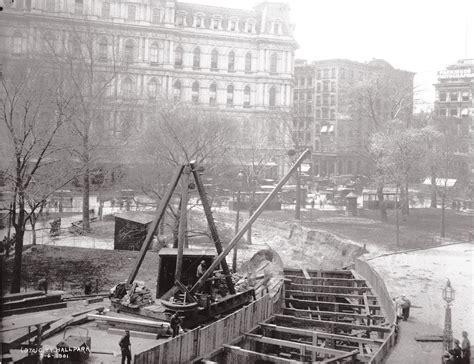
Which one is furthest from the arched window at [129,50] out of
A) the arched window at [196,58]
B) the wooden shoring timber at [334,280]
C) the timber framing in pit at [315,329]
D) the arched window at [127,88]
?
the wooden shoring timber at [334,280]

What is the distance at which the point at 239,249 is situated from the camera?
31.4 m

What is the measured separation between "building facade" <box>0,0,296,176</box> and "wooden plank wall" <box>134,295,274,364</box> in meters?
22.7

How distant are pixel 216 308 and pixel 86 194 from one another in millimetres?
20536

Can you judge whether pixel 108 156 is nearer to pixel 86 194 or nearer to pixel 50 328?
pixel 86 194

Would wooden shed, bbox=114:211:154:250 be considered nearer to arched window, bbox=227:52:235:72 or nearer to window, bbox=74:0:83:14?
window, bbox=74:0:83:14

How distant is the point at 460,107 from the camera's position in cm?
3347

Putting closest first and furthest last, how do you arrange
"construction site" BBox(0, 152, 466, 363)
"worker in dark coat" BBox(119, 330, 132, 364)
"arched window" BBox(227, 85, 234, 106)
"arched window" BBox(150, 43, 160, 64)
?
1. "worker in dark coat" BBox(119, 330, 132, 364)
2. "construction site" BBox(0, 152, 466, 363)
3. "arched window" BBox(150, 43, 160, 64)
4. "arched window" BBox(227, 85, 234, 106)

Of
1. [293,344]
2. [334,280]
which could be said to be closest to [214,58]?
[334,280]

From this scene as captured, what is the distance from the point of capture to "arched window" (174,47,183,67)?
4731 centimetres

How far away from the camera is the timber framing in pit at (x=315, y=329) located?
44.0 ft

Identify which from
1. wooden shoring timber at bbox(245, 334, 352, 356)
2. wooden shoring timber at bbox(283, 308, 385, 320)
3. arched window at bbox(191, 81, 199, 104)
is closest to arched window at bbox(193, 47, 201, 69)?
arched window at bbox(191, 81, 199, 104)

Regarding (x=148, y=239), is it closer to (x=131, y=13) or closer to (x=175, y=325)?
(x=175, y=325)

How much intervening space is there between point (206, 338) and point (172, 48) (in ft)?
126

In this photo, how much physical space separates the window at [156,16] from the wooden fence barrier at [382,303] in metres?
28.8
